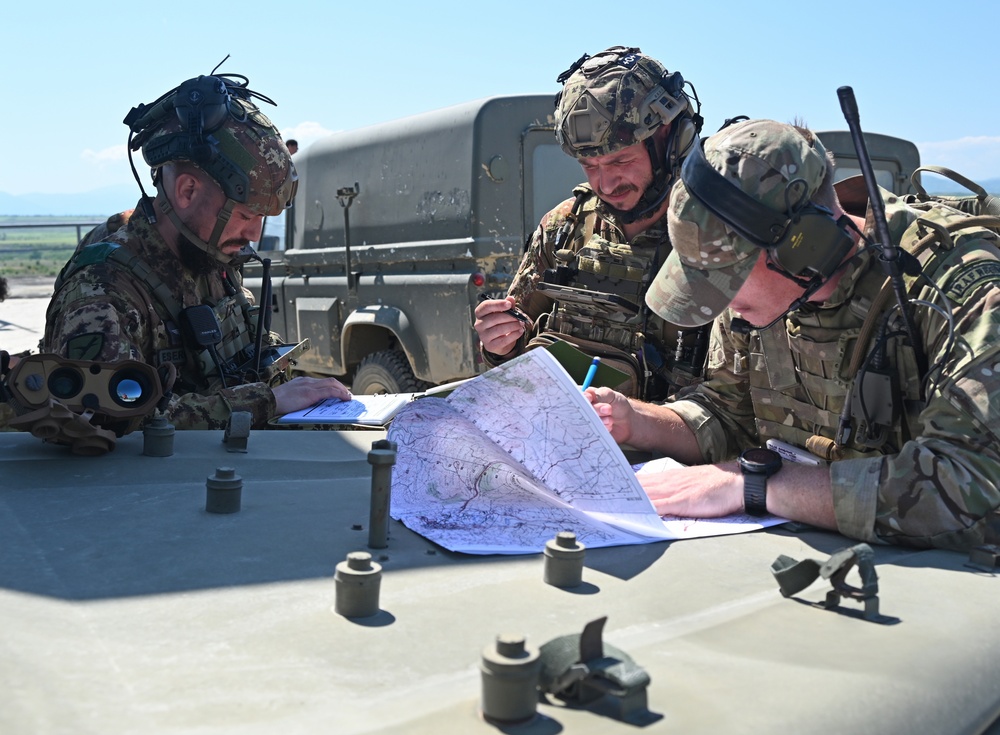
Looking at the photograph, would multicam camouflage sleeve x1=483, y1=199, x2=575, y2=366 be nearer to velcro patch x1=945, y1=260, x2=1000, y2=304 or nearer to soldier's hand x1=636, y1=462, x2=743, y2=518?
soldier's hand x1=636, y1=462, x2=743, y2=518

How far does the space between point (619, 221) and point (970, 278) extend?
1694mm

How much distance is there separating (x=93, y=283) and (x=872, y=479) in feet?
7.85

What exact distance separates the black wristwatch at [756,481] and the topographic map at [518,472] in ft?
0.14

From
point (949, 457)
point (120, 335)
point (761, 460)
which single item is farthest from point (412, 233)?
point (949, 457)

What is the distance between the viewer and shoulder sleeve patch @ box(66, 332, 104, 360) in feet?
10.3

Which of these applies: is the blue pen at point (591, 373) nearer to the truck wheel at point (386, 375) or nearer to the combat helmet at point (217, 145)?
the combat helmet at point (217, 145)

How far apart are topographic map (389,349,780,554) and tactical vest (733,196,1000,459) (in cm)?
37

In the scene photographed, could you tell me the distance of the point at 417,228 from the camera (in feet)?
23.8

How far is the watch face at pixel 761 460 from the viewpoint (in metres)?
2.21

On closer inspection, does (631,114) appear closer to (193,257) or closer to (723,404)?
(723,404)

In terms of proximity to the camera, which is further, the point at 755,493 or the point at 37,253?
the point at 37,253

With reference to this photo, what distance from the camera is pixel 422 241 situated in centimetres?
719

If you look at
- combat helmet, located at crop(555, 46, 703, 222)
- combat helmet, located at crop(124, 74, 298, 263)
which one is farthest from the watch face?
combat helmet, located at crop(124, 74, 298, 263)

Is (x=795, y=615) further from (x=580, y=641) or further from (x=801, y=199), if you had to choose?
(x=801, y=199)
